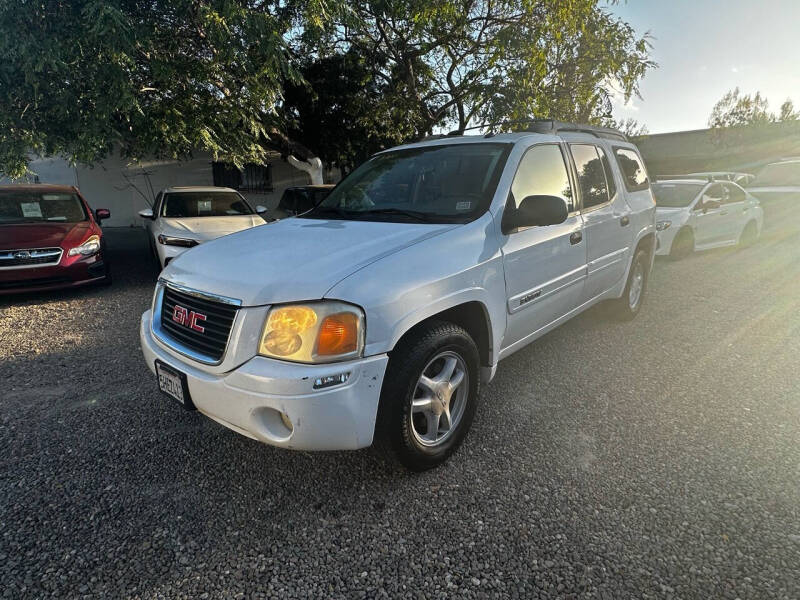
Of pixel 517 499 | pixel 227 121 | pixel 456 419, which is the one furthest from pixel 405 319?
pixel 227 121

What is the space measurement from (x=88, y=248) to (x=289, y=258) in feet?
17.8

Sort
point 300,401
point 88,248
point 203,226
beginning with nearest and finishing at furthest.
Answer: point 300,401 → point 88,248 → point 203,226

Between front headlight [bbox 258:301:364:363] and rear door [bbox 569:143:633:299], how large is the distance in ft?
7.52

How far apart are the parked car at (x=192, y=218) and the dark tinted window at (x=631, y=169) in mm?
5030

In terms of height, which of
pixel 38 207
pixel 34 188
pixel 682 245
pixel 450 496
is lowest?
pixel 450 496

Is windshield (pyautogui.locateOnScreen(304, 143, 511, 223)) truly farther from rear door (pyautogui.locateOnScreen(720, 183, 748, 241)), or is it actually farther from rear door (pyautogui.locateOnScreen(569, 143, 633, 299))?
rear door (pyautogui.locateOnScreen(720, 183, 748, 241))

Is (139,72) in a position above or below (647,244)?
above

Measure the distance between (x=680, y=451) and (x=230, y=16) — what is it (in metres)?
7.04

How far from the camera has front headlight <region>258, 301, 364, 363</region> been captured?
1.98 m

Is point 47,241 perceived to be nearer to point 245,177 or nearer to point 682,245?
point 682,245

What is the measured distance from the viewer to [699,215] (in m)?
8.08

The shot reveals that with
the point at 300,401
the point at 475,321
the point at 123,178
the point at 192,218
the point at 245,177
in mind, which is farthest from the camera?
the point at 245,177

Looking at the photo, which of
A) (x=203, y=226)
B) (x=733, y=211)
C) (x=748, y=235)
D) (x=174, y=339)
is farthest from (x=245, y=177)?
(x=174, y=339)

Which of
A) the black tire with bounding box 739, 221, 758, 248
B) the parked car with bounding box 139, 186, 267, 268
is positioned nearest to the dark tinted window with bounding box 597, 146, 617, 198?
the parked car with bounding box 139, 186, 267, 268
